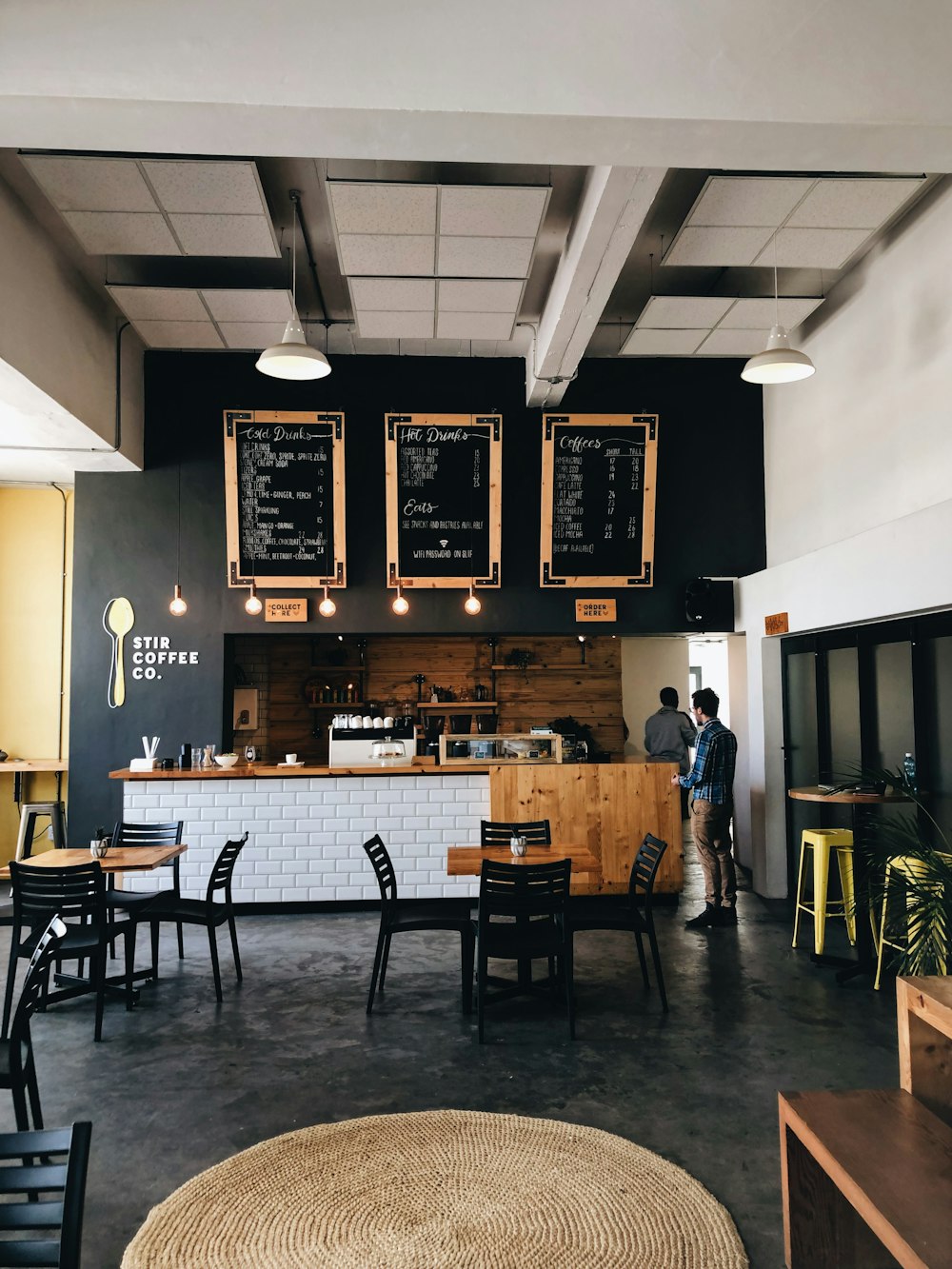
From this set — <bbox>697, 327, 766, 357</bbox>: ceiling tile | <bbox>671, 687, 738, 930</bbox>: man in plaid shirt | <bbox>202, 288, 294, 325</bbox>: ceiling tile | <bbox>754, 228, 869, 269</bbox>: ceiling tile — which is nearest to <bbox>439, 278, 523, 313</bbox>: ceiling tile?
<bbox>202, 288, 294, 325</bbox>: ceiling tile

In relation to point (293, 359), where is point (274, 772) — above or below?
below

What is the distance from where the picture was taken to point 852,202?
15.8ft

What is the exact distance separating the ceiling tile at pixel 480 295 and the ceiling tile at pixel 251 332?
1.30 metres

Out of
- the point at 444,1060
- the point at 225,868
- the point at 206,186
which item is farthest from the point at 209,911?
the point at 206,186

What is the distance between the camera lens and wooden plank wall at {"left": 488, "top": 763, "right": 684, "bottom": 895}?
7012 mm

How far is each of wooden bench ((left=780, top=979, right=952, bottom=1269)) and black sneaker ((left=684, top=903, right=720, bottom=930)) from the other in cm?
402

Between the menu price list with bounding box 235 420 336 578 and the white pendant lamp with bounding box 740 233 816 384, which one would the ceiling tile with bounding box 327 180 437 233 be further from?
the menu price list with bounding box 235 420 336 578

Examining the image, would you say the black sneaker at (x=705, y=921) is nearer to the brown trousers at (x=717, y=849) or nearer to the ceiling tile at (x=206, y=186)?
the brown trousers at (x=717, y=849)

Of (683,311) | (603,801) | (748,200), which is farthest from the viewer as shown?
(603,801)

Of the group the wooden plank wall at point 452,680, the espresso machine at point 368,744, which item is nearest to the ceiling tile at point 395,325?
the espresso machine at point 368,744

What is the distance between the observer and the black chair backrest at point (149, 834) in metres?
5.79

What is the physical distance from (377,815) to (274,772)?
88 centimetres

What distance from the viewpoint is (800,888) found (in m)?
6.11

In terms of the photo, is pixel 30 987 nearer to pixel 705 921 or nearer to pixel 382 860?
pixel 382 860
